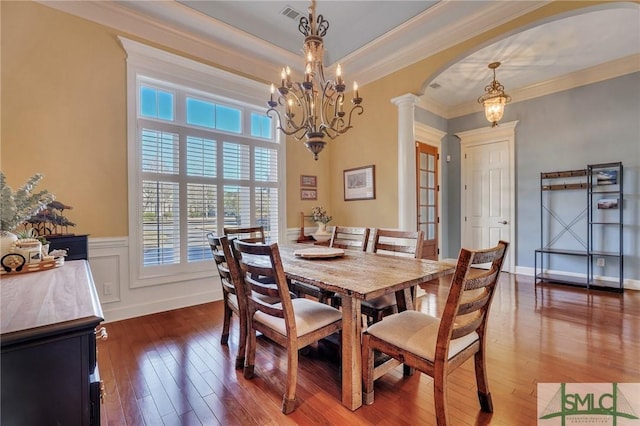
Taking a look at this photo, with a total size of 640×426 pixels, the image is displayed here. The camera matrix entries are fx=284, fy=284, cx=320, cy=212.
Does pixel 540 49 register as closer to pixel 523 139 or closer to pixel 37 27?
pixel 523 139

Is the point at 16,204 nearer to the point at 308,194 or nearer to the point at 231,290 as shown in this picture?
the point at 231,290

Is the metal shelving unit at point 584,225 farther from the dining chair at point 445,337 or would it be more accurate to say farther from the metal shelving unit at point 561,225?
the dining chair at point 445,337

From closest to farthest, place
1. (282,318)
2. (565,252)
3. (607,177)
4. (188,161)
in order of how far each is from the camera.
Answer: (282,318), (188,161), (607,177), (565,252)

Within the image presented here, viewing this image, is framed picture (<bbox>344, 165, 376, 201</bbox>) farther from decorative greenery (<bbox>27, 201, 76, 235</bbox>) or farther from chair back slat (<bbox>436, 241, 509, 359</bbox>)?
decorative greenery (<bbox>27, 201, 76, 235</bbox>)

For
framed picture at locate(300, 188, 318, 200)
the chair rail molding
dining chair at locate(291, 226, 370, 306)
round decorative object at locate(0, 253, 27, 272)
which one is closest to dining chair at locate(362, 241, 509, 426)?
dining chair at locate(291, 226, 370, 306)

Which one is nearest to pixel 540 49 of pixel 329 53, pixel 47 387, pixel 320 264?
pixel 329 53

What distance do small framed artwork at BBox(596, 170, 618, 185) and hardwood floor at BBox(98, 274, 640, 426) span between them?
1850mm

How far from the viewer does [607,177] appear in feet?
12.8

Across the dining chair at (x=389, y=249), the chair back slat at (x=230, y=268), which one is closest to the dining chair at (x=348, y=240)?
the dining chair at (x=389, y=249)

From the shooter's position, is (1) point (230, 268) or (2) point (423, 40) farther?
(2) point (423, 40)

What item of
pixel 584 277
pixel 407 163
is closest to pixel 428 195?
pixel 407 163

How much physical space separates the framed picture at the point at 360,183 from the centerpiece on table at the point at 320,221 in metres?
0.43

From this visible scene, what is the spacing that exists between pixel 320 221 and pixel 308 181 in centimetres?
67

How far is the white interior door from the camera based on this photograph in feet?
16.2
